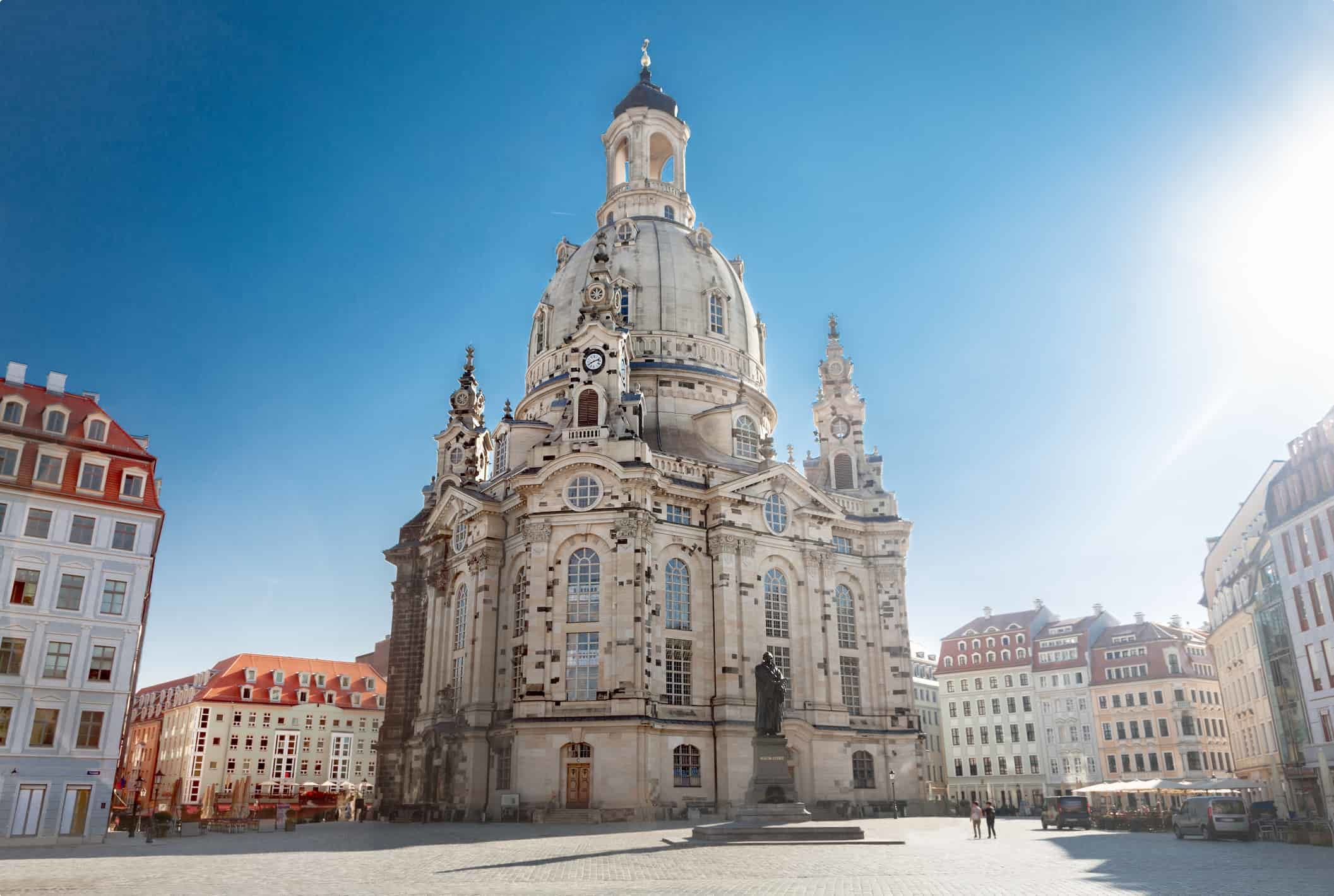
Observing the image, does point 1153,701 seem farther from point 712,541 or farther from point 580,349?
point 580,349

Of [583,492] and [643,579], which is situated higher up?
[583,492]

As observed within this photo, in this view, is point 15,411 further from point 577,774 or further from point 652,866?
point 652,866

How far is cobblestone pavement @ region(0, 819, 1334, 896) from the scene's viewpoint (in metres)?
20.7

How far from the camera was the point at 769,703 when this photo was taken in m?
39.2

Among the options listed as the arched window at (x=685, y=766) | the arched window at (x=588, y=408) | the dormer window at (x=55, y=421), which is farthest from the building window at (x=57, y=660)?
the arched window at (x=588, y=408)

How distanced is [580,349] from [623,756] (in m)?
24.6

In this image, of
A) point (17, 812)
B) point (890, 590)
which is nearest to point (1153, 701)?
point (890, 590)

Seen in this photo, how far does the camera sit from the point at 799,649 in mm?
60562

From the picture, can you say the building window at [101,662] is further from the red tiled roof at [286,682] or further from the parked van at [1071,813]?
the red tiled roof at [286,682]

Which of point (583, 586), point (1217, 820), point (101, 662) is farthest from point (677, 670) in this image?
point (101, 662)

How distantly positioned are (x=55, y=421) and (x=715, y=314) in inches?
1688

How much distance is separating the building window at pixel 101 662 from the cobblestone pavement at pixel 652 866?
6634 mm

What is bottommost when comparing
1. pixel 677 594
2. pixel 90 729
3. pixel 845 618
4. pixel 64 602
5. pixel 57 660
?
pixel 90 729

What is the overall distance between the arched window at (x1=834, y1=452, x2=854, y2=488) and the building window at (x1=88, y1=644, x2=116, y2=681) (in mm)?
45914
